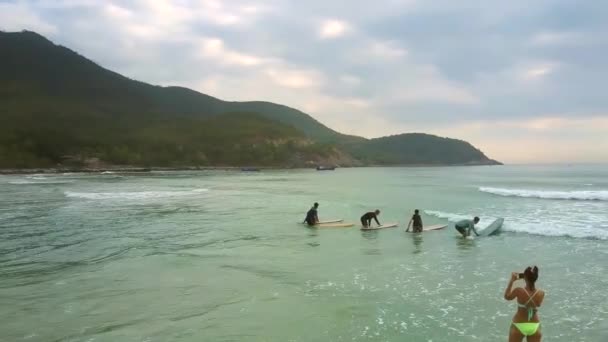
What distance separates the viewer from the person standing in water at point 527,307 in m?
7.18

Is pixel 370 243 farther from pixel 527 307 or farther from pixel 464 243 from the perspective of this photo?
pixel 527 307

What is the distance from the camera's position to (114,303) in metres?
11.2

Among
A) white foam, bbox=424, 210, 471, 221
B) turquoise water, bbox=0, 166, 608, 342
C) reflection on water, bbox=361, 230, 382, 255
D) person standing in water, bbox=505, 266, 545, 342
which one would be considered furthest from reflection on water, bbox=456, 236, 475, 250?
person standing in water, bbox=505, 266, 545, 342

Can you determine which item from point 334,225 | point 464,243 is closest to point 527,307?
point 464,243

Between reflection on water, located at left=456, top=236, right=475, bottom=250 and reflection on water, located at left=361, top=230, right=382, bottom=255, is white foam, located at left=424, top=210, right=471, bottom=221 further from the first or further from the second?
reflection on water, located at left=361, top=230, right=382, bottom=255

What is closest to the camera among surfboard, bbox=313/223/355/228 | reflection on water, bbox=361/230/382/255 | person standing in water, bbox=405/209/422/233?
reflection on water, bbox=361/230/382/255

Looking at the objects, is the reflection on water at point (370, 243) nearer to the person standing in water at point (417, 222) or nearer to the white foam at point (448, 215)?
the person standing in water at point (417, 222)

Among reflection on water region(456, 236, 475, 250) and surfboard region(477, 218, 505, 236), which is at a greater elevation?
surfboard region(477, 218, 505, 236)

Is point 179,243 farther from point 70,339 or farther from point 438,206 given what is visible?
point 438,206

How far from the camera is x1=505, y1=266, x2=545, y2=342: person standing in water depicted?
7180mm

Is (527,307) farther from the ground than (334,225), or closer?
farther from the ground

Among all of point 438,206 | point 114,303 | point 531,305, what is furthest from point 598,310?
point 438,206

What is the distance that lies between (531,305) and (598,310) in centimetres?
521

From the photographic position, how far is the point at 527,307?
730cm
